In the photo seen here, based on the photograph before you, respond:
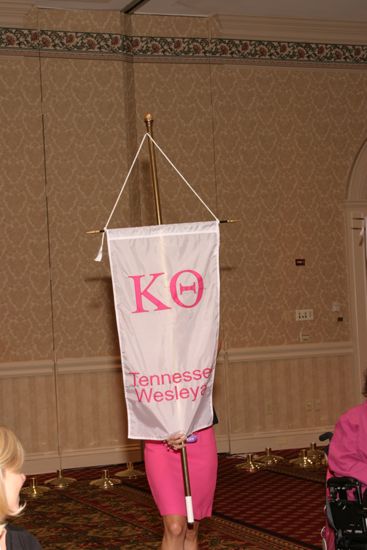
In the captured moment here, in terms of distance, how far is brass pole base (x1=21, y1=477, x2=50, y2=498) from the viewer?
7.81m

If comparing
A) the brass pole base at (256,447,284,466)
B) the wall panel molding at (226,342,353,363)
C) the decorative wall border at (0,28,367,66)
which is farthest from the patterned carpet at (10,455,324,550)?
the decorative wall border at (0,28,367,66)

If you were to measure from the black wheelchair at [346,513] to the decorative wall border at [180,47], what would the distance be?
6.01 meters

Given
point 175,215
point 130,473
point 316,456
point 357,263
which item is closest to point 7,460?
point 130,473

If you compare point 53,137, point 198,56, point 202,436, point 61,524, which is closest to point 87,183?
point 53,137

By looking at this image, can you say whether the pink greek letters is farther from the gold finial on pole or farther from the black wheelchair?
the black wheelchair

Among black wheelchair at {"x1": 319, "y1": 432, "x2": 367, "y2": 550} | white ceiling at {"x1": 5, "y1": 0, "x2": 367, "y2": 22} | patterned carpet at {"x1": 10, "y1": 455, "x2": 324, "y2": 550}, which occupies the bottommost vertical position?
patterned carpet at {"x1": 10, "y1": 455, "x2": 324, "y2": 550}

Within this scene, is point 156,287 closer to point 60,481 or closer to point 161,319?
point 161,319

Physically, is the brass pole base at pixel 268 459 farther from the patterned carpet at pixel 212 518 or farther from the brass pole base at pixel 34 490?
the brass pole base at pixel 34 490

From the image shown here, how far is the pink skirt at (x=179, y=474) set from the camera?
4344 millimetres

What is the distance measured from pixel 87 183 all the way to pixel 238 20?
2.25 metres

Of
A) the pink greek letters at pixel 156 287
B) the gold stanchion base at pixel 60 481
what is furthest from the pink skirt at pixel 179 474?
the gold stanchion base at pixel 60 481

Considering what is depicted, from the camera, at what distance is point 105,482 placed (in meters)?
8.03

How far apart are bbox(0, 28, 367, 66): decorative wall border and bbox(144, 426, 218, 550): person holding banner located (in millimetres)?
5421

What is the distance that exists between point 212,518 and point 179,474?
2.35 metres
